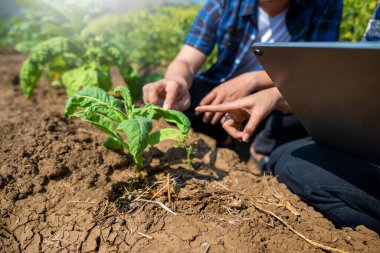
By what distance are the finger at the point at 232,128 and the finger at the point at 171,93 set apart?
31 cm

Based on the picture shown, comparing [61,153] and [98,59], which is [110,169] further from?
[98,59]

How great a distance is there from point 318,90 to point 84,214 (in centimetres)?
115

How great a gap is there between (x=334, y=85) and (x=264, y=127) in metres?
1.47

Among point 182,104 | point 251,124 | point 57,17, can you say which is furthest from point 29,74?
point 251,124

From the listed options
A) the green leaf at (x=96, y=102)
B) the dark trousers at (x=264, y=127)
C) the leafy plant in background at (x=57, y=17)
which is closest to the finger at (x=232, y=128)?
the green leaf at (x=96, y=102)

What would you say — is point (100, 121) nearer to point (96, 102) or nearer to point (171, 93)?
point (96, 102)

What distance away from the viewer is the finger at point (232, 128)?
65.0 inches

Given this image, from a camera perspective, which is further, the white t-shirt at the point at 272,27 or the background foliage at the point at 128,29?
the background foliage at the point at 128,29

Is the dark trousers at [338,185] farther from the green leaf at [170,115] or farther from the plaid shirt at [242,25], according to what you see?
the plaid shirt at [242,25]

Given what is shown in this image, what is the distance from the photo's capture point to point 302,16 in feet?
7.34

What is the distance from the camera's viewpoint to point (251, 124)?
1.56 metres

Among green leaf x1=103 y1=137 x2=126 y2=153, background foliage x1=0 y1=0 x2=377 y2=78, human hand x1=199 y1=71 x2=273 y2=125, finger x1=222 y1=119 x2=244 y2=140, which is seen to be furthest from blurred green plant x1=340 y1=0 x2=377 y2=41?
green leaf x1=103 y1=137 x2=126 y2=153

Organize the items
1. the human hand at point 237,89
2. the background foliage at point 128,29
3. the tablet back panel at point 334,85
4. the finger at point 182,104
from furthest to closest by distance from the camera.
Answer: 1. the background foliage at point 128,29
2. the human hand at point 237,89
3. the finger at point 182,104
4. the tablet back panel at point 334,85

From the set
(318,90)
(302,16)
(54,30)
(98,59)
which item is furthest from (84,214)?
(54,30)
